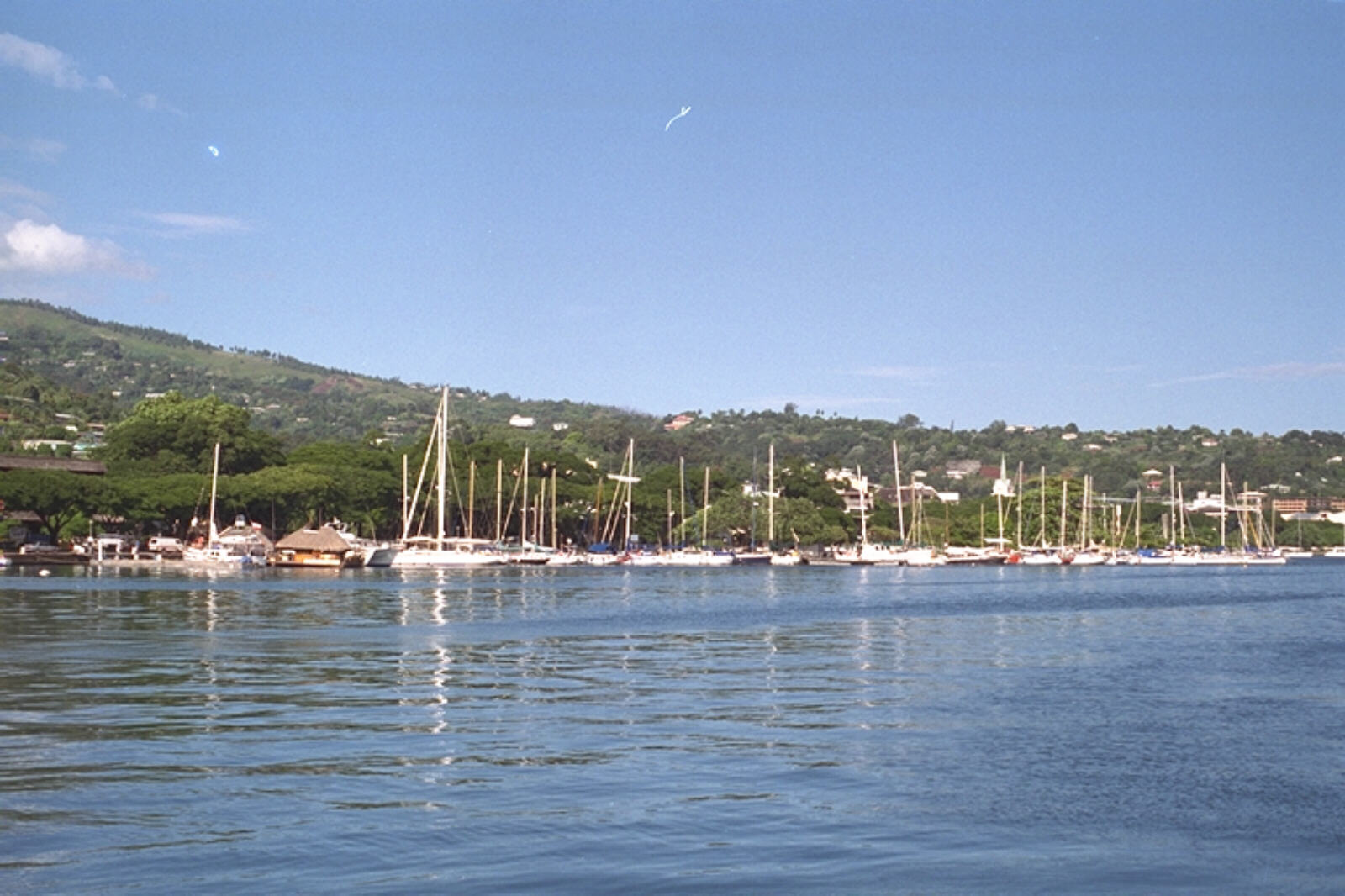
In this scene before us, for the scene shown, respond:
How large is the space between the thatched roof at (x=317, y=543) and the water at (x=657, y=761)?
51371mm

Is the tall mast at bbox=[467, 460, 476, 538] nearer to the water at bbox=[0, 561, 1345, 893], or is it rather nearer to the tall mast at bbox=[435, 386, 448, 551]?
the tall mast at bbox=[435, 386, 448, 551]

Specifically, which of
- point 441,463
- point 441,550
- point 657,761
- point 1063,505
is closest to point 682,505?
point 1063,505

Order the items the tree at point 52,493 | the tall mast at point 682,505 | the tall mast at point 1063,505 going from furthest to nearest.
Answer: the tall mast at point 1063,505 → the tall mast at point 682,505 → the tree at point 52,493

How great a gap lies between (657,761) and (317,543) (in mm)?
77487

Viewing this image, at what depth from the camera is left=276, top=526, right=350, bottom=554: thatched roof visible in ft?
309

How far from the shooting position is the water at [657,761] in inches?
578

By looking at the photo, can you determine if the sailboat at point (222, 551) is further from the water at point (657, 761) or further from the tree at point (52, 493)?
the water at point (657, 761)

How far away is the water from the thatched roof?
169ft

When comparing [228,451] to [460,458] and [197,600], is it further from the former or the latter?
[197,600]

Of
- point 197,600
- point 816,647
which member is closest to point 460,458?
point 197,600


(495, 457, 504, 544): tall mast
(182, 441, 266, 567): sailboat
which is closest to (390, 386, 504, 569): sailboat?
(182, 441, 266, 567): sailboat

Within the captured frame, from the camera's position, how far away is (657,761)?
20016 millimetres

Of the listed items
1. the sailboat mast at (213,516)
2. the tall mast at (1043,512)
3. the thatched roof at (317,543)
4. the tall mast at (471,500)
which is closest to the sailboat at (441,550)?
the thatched roof at (317,543)

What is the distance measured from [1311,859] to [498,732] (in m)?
11.3
